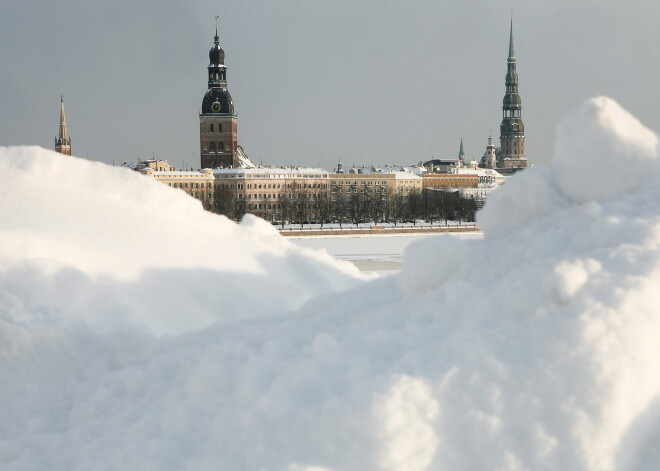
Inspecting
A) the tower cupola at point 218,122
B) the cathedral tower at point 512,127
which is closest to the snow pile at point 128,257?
the tower cupola at point 218,122

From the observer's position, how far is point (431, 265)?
24.2 feet

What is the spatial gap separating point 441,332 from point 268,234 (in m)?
8.69

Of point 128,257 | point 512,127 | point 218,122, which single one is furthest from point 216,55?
point 128,257

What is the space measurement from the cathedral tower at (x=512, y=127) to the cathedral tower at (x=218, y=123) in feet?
194

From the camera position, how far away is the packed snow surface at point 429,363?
225 inches

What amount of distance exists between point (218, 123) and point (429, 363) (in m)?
129

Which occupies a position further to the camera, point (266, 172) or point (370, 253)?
point (266, 172)

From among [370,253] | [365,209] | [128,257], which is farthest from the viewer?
[365,209]

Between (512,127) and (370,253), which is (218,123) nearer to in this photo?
(512,127)

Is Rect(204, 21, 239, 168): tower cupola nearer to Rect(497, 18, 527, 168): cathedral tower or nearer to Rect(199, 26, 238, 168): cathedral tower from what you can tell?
Rect(199, 26, 238, 168): cathedral tower

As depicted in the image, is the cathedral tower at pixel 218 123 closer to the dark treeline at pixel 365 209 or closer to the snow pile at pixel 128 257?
the dark treeline at pixel 365 209

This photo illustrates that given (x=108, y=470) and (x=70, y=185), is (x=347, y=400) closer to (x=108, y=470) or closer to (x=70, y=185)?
(x=108, y=470)

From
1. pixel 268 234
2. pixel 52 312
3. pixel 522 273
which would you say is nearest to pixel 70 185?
pixel 268 234

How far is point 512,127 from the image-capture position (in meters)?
173
